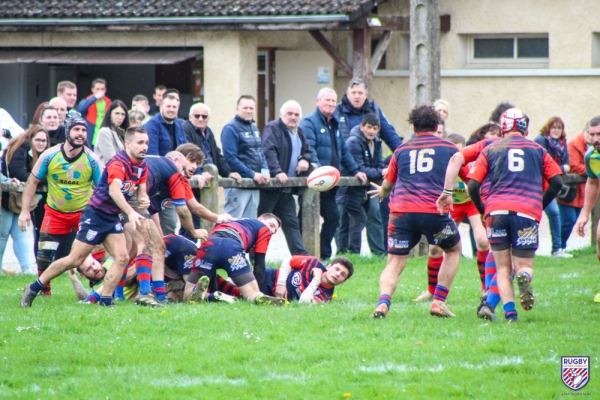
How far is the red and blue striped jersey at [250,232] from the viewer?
31.9ft

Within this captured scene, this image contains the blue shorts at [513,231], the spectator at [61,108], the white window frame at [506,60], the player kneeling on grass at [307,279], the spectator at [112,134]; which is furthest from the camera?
the white window frame at [506,60]

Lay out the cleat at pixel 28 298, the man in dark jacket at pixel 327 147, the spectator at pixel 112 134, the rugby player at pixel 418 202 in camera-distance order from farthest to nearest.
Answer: the man in dark jacket at pixel 327 147, the spectator at pixel 112 134, the cleat at pixel 28 298, the rugby player at pixel 418 202

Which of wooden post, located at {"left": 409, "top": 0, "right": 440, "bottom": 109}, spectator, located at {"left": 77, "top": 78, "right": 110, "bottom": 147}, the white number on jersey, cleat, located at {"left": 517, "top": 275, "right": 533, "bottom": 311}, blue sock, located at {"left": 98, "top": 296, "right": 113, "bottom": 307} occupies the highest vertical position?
wooden post, located at {"left": 409, "top": 0, "right": 440, "bottom": 109}

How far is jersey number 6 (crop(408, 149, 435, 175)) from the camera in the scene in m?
8.39

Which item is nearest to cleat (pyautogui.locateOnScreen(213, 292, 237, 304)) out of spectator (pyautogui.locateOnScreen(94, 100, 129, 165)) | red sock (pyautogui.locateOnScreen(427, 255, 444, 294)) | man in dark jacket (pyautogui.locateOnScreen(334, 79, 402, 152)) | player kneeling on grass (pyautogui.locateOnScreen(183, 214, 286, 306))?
player kneeling on grass (pyautogui.locateOnScreen(183, 214, 286, 306))

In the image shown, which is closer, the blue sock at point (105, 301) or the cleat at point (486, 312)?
the cleat at point (486, 312)

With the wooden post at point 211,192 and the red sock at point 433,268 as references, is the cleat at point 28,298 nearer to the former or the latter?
the wooden post at point 211,192

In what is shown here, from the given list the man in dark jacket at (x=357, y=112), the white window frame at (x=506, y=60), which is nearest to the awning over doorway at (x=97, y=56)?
the white window frame at (x=506, y=60)

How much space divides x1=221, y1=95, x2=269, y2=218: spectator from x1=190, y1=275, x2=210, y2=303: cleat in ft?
8.95

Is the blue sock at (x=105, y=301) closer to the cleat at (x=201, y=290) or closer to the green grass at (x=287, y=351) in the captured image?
the green grass at (x=287, y=351)

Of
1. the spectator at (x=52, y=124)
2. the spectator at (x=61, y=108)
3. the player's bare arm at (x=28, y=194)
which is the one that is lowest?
the player's bare arm at (x=28, y=194)

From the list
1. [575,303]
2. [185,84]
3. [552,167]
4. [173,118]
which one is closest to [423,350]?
[552,167]

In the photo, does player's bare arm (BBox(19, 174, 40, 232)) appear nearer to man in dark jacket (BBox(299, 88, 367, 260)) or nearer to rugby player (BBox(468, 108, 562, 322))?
man in dark jacket (BBox(299, 88, 367, 260))

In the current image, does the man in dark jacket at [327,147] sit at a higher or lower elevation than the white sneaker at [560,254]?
higher
